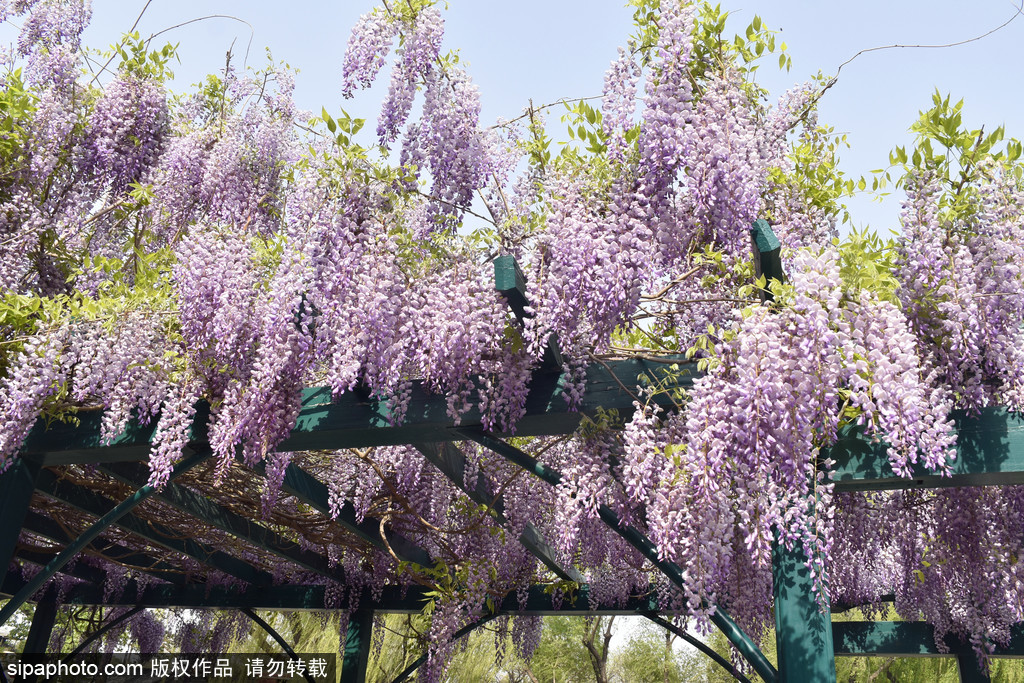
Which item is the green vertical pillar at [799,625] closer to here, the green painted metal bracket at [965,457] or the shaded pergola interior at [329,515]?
the shaded pergola interior at [329,515]

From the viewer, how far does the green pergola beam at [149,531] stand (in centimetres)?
423

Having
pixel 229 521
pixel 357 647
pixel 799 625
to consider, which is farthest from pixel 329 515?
pixel 799 625

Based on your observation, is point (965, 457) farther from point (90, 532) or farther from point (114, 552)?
point (114, 552)

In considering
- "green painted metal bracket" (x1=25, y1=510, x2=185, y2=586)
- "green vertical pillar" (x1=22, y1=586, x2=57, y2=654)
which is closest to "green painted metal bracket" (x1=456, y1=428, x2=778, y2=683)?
"green painted metal bracket" (x1=25, y1=510, x2=185, y2=586)

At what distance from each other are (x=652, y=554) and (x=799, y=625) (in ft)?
1.95

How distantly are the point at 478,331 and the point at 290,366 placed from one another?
2.70 ft

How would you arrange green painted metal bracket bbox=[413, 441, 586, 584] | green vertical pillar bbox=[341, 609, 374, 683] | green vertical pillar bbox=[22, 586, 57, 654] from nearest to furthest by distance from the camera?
green painted metal bracket bbox=[413, 441, 586, 584], green vertical pillar bbox=[341, 609, 374, 683], green vertical pillar bbox=[22, 586, 57, 654]

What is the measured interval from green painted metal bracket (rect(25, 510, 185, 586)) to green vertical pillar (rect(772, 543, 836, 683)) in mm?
4591

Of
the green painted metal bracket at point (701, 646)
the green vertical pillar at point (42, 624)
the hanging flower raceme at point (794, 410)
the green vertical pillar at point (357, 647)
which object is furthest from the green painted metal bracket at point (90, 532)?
the green vertical pillar at point (42, 624)

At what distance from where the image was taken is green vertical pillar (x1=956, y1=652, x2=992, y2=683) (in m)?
5.99

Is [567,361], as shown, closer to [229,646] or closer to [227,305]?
[227,305]

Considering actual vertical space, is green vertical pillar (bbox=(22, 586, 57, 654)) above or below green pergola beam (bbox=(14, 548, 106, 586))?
below

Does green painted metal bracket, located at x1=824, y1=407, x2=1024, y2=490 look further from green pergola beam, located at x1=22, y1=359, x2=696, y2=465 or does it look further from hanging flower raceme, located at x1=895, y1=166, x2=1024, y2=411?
green pergola beam, located at x1=22, y1=359, x2=696, y2=465

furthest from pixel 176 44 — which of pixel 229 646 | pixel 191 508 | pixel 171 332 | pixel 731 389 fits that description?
pixel 229 646
